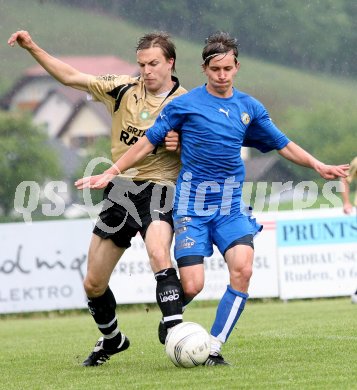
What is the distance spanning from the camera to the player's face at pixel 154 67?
277 inches

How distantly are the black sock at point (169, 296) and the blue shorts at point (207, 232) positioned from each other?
0.12m

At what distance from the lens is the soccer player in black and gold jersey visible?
23.2ft

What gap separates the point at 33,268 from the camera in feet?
49.7

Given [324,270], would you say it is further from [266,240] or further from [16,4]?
[16,4]

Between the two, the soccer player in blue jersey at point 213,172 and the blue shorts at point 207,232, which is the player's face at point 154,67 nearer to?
the soccer player in blue jersey at point 213,172

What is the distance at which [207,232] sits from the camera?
691 cm

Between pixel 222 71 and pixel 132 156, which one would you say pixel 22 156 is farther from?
pixel 222 71

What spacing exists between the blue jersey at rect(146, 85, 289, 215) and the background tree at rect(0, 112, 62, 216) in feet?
40.6

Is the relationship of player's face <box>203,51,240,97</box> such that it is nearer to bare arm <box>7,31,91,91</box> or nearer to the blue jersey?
the blue jersey

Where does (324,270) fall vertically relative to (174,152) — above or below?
below

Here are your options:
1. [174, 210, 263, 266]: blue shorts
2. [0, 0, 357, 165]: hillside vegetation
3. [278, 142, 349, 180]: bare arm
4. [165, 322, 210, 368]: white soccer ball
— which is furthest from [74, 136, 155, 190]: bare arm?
[0, 0, 357, 165]: hillside vegetation

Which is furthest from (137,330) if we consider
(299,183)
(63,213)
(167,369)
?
(299,183)

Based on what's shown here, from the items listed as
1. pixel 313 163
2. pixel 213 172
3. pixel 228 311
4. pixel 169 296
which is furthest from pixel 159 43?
pixel 228 311

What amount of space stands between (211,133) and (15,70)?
15.3 meters
